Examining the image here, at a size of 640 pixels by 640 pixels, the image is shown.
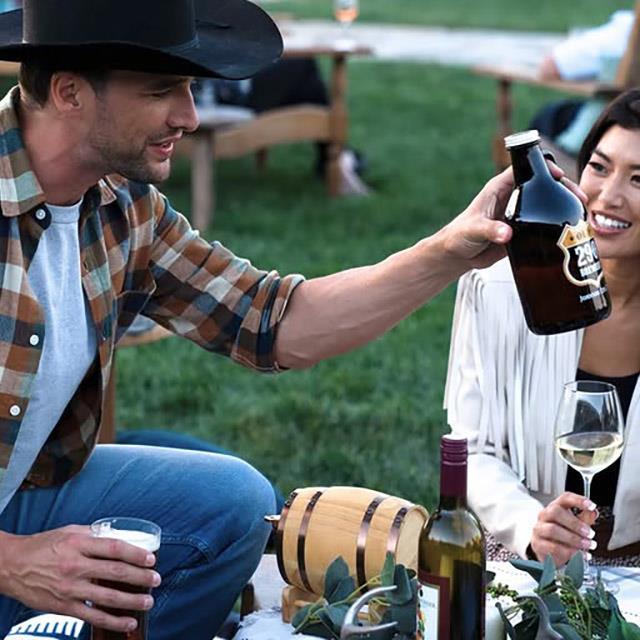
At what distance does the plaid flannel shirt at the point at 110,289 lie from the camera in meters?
3.06

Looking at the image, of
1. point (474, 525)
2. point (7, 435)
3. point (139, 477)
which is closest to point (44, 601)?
point (7, 435)

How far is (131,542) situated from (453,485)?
619 mm

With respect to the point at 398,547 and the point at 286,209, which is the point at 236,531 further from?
the point at 286,209

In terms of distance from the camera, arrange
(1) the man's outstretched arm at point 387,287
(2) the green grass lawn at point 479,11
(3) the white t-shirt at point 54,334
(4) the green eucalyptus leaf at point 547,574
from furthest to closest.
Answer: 1. (2) the green grass lawn at point 479,11
2. (3) the white t-shirt at point 54,334
3. (1) the man's outstretched arm at point 387,287
4. (4) the green eucalyptus leaf at point 547,574

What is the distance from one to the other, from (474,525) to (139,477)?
1.17 metres

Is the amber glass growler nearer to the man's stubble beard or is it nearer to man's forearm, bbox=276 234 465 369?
man's forearm, bbox=276 234 465 369

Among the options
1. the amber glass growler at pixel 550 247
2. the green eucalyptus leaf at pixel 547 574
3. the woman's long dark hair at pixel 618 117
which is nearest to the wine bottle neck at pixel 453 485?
the green eucalyptus leaf at pixel 547 574

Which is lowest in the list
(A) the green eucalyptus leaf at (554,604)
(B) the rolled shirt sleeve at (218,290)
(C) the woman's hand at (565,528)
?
(C) the woman's hand at (565,528)

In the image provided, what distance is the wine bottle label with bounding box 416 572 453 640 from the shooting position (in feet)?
8.02

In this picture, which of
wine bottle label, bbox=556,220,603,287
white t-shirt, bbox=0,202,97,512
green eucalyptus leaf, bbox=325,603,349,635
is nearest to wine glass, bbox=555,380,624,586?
wine bottle label, bbox=556,220,603,287

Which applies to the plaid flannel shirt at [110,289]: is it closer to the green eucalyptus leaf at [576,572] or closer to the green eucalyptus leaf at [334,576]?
the green eucalyptus leaf at [334,576]

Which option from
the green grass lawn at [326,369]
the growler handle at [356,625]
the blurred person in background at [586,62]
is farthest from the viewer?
the blurred person in background at [586,62]

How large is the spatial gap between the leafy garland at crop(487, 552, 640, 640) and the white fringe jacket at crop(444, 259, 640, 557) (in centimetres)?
94

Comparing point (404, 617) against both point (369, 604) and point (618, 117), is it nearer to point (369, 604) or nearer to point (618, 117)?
point (369, 604)
